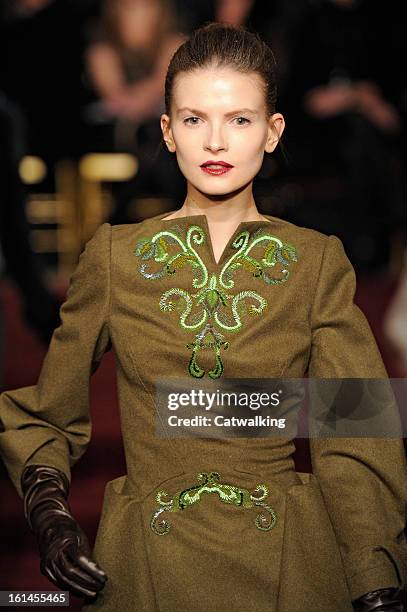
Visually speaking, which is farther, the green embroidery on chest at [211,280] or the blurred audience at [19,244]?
the blurred audience at [19,244]

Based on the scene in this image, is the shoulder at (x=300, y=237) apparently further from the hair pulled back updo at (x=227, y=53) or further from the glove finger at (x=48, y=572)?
the glove finger at (x=48, y=572)

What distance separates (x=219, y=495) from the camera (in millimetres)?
1488

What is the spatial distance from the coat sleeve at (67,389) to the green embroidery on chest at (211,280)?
0.07 metres

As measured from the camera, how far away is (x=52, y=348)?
1.56 meters

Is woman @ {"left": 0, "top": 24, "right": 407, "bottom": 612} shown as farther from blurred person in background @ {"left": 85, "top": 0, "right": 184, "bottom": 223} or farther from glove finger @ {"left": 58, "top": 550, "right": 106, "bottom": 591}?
blurred person in background @ {"left": 85, "top": 0, "right": 184, "bottom": 223}

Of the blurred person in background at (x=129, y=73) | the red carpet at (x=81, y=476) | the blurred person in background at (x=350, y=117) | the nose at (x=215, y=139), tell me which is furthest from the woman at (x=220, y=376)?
the blurred person in background at (x=129, y=73)

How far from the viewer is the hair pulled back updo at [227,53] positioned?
1.46 meters

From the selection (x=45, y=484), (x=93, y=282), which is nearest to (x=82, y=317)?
(x=93, y=282)

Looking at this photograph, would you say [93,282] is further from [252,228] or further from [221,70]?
[221,70]

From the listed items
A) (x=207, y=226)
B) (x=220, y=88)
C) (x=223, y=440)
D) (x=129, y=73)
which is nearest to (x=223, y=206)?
(x=207, y=226)

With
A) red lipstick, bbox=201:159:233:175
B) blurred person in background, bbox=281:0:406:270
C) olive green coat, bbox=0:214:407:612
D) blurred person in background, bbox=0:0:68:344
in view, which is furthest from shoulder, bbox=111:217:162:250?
blurred person in background, bbox=281:0:406:270

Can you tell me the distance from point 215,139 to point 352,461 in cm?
45

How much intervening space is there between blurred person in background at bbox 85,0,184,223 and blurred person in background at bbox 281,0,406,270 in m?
0.88

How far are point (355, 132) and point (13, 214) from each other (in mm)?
2210
